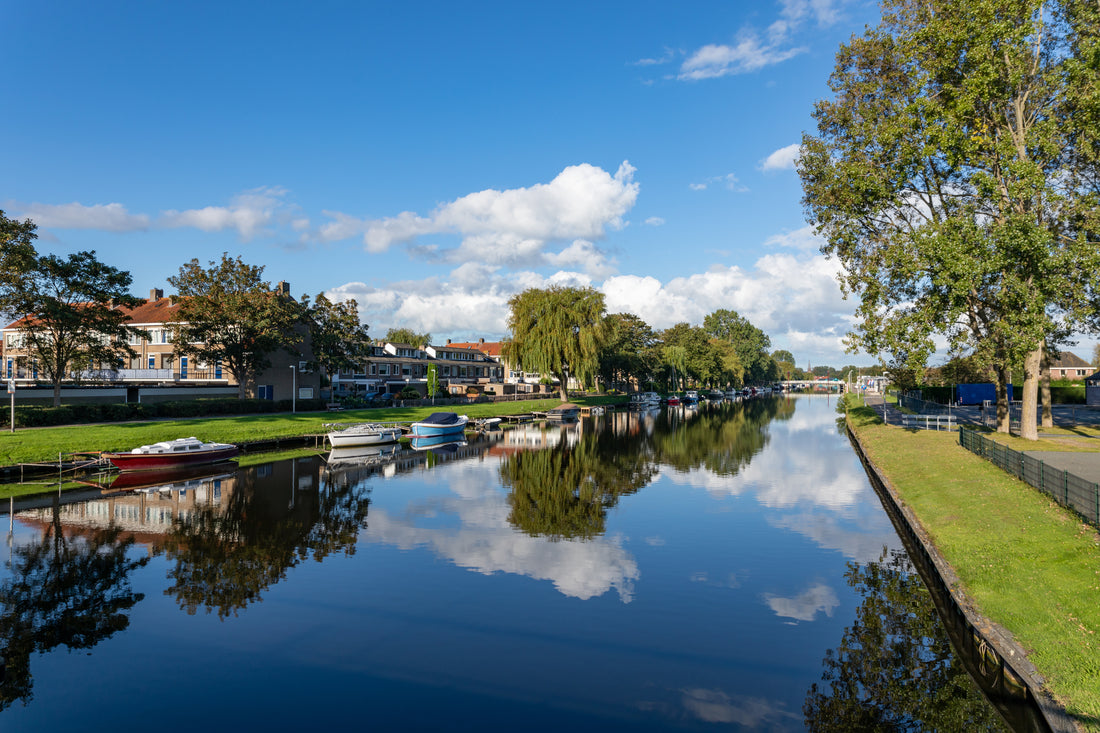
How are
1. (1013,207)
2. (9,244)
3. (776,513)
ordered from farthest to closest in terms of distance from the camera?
(9,244) → (1013,207) → (776,513)

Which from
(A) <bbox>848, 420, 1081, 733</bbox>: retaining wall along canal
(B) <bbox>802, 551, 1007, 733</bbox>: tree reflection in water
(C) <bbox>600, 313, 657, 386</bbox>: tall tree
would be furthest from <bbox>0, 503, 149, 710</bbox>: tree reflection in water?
(C) <bbox>600, 313, 657, 386</bbox>: tall tree

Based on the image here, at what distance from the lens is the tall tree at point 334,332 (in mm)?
65438

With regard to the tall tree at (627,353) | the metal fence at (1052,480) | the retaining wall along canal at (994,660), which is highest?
the tall tree at (627,353)

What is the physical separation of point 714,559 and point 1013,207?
90.5 feet

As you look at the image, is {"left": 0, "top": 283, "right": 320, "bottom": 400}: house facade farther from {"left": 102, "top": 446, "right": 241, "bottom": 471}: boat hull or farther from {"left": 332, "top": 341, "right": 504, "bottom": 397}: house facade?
{"left": 102, "top": 446, "right": 241, "bottom": 471}: boat hull

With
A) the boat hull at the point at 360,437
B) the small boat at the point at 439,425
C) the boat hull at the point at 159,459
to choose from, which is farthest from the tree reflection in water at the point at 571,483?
the boat hull at the point at 159,459

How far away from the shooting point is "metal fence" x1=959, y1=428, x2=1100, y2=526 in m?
16.1

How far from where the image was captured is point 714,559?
19391mm

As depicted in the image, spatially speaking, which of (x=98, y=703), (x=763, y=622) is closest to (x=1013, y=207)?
(x=763, y=622)

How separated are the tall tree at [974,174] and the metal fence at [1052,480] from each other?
250 inches

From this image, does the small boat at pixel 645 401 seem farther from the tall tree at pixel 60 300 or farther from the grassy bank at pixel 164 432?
the tall tree at pixel 60 300

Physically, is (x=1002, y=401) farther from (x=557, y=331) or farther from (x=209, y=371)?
(x=209, y=371)

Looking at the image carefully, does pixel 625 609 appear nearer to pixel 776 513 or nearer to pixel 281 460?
pixel 776 513

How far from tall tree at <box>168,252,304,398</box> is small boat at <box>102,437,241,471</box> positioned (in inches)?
887
